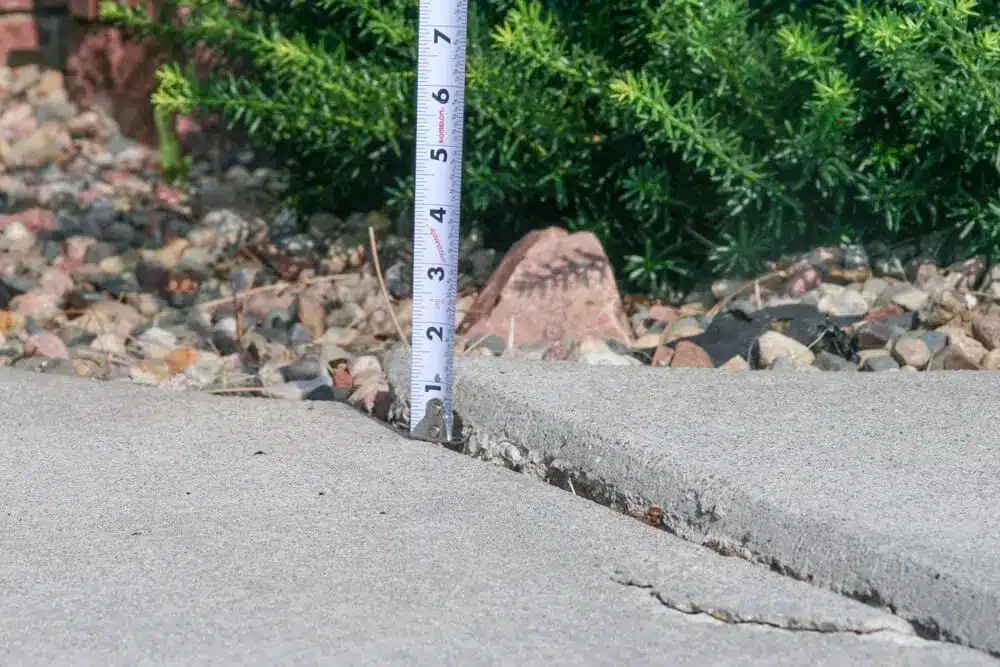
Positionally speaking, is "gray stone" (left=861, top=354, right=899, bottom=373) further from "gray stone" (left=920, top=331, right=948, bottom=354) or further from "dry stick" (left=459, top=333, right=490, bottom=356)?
"dry stick" (left=459, top=333, right=490, bottom=356)

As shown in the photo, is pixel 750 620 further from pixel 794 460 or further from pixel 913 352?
pixel 913 352

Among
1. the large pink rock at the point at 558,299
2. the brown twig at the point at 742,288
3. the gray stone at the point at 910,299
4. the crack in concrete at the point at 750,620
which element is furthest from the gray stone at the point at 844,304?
the crack in concrete at the point at 750,620

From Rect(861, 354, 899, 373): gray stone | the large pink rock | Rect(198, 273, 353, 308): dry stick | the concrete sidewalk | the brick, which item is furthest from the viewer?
the brick

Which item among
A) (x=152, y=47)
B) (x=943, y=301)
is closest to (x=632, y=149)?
(x=943, y=301)

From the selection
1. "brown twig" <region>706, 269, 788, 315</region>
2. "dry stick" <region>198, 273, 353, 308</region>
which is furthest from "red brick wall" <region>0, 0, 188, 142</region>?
"brown twig" <region>706, 269, 788, 315</region>

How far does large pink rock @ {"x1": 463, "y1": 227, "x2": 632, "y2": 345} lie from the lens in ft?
13.9

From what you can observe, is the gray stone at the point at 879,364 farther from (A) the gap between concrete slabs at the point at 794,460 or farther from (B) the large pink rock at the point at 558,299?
(B) the large pink rock at the point at 558,299

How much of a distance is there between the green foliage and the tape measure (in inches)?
32.6

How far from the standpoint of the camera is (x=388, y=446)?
3309 millimetres

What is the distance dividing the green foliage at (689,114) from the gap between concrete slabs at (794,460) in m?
0.82

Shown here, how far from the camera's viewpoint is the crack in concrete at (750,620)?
8.07 feet

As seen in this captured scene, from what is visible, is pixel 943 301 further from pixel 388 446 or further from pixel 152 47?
pixel 152 47

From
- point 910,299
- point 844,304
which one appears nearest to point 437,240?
point 844,304

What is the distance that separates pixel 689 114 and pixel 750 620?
1.86 m
